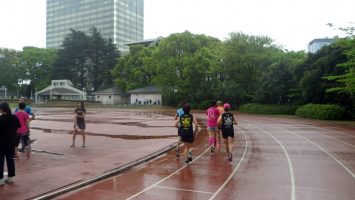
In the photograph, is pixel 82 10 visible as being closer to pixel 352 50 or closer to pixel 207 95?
pixel 207 95

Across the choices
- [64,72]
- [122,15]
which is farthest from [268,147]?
[122,15]

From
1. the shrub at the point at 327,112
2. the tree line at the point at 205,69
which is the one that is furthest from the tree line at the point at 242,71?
the shrub at the point at 327,112

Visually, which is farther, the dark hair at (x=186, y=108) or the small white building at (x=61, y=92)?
the small white building at (x=61, y=92)

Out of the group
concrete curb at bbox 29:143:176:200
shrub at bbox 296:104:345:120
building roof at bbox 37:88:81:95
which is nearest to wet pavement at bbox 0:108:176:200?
concrete curb at bbox 29:143:176:200

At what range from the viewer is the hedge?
45.1m

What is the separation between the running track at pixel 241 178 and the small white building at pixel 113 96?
73.5 m

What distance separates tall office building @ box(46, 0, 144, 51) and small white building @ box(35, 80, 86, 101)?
64.8 m

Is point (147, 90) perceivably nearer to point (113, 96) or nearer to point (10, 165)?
point (113, 96)

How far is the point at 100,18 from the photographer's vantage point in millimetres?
157500

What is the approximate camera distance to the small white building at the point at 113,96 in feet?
280

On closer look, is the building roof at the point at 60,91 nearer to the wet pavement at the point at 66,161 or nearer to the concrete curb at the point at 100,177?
the wet pavement at the point at 66,161

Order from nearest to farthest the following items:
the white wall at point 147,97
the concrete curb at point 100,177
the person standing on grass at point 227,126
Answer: the concrete curb at point 100,177 → the person standing on grass at point 227,126 → the white wall at point 147,97

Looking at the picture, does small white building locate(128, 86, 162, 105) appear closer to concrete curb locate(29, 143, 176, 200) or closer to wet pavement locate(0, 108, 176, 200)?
wet pavement locate(0, 108, 176, 200)

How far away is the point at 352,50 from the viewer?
27875 mm
